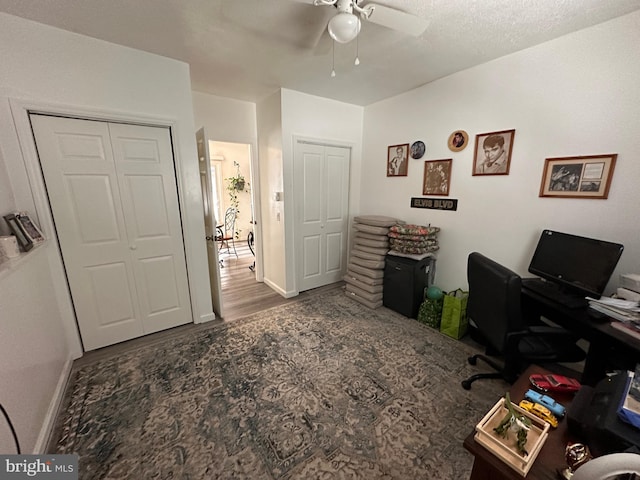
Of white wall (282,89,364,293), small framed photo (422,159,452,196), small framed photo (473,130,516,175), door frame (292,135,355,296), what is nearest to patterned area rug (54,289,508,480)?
door frame (292,135,355,296)

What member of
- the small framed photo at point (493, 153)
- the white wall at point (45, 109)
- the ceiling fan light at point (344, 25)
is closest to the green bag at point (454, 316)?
the small framed photo at point (493, 153)

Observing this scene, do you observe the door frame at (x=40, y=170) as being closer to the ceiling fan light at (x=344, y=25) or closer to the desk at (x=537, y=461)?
the ceiling fan light at (x=344, y=25)

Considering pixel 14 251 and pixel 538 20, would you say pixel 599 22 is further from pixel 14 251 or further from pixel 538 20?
pixel 14 251

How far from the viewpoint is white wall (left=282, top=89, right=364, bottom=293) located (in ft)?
10.2

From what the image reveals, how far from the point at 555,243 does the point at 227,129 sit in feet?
12.2

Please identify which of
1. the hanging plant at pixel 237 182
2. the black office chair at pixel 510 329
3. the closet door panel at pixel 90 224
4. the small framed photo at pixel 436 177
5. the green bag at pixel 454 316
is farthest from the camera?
the hanging plant at pixel 237 182

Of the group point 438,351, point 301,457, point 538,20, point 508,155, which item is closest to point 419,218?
point 508,155

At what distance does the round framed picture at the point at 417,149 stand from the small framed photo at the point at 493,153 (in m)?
0.60

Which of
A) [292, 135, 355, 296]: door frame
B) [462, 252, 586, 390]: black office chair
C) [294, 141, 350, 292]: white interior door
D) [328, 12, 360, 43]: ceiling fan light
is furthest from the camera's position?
[294, 141, 350, 292]: white interior door

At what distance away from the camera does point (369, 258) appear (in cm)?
324

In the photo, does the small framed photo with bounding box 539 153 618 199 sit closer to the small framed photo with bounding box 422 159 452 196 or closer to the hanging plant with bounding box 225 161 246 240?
the small framed photo with bounding box 422 159 452 196

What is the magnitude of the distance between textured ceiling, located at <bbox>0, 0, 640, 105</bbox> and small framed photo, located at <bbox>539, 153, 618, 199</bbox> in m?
0.94

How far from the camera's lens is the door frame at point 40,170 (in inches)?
73.4

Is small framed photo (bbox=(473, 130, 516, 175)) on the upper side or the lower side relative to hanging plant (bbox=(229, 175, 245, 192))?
upper
